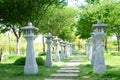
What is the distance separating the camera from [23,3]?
20875mm

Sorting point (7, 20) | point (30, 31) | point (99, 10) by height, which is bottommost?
point (30, 31)

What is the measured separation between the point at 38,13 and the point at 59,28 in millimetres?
20862

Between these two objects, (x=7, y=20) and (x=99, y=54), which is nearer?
(x=99, y=54)

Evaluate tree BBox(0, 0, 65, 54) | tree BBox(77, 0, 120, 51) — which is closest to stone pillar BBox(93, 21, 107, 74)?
tree BBox(0, 0, 65, 54)

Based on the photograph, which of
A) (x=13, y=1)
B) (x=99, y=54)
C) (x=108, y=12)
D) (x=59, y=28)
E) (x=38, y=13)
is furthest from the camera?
(x=59, y=28)

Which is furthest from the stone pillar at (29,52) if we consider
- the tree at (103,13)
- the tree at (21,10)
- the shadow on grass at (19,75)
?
the tree at (103,13)

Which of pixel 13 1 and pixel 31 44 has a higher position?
pixel 13 1

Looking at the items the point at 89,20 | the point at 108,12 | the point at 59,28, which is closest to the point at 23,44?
the point at 59,28

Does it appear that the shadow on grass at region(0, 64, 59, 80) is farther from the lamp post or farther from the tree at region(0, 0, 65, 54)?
the tree at region(0, 0, 65, 54)

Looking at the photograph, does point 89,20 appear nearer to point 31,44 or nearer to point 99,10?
point 99,10

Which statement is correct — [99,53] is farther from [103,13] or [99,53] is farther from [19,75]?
[103,13]

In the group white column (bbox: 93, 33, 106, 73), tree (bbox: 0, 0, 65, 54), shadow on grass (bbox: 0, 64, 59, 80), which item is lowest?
shadow on grass (bbox: 0, 64, 59, 80)

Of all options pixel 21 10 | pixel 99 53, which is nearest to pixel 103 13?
pixel 21 10

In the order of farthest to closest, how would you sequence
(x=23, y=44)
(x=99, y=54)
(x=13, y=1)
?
(x=23, y=44), (x=13, y=1), (x=99, y=54)
